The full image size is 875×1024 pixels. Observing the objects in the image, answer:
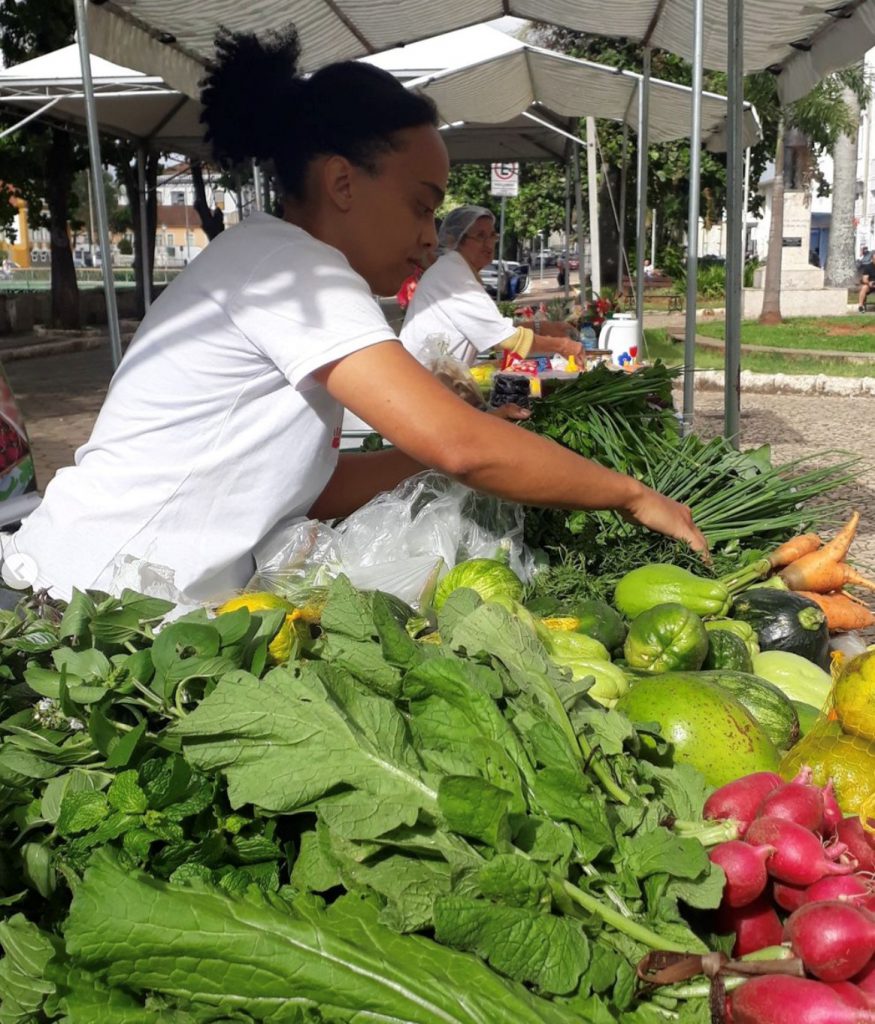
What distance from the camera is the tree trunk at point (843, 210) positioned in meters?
28.2

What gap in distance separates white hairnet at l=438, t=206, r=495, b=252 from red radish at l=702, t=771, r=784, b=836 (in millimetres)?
5668

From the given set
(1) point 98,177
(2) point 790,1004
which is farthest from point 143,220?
(2) point 790,1004

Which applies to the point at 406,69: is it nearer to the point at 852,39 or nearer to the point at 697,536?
the point at 852,39

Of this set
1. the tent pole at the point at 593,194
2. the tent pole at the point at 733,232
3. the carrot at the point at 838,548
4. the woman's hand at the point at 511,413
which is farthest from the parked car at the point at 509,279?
the carrot at the point at 838,548

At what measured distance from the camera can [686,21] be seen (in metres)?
5.67

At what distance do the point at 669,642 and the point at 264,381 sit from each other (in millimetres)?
1075

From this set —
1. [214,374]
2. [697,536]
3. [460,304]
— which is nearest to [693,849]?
[697,536]

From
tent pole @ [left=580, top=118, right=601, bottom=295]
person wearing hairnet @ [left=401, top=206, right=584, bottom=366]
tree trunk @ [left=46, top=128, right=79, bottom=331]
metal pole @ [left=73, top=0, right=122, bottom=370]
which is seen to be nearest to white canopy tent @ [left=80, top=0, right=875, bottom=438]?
metal pole @ [left=73, top=0, right=122, bottom=370]

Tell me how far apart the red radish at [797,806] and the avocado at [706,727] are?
0.25 metres

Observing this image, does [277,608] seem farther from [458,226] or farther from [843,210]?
[843,210]

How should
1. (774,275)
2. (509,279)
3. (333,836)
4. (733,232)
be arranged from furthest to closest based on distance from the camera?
(509,279)
(774,275)
(733,232)
(333,836)

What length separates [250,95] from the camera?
2.42 m

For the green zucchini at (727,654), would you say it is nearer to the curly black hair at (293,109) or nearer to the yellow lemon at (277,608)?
the yellow lemon at (277,608)

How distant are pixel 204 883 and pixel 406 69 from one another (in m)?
10.2
